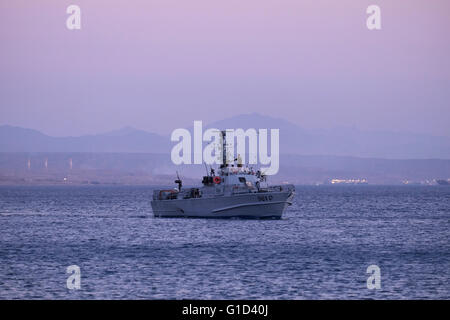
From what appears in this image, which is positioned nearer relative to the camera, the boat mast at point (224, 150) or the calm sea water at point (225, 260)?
the calm sea water at point (225, 260)

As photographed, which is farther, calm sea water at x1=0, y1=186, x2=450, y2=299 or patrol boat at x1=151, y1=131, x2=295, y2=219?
patrol boat at x1=151, y1=131, x2=295, y2=219

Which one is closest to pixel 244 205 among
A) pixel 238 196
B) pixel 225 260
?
pixel 238 196

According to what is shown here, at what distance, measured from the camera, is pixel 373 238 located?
235 ft

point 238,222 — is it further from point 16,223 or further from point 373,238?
point 16,223

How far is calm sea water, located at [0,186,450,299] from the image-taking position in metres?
38.8

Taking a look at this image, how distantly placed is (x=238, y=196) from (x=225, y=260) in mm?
32302

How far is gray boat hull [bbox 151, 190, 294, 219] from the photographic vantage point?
83488mm

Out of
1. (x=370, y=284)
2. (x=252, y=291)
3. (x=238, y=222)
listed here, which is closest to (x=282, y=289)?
(x=252, y=291)

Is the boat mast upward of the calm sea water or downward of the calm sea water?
upward

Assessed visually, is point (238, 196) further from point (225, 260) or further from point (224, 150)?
point (225, 260)

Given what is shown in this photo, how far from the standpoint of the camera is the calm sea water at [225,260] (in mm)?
38781

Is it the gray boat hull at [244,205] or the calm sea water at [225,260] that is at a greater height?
the gray boat hull at [244,205]

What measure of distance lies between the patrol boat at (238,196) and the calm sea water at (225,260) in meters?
1.51
